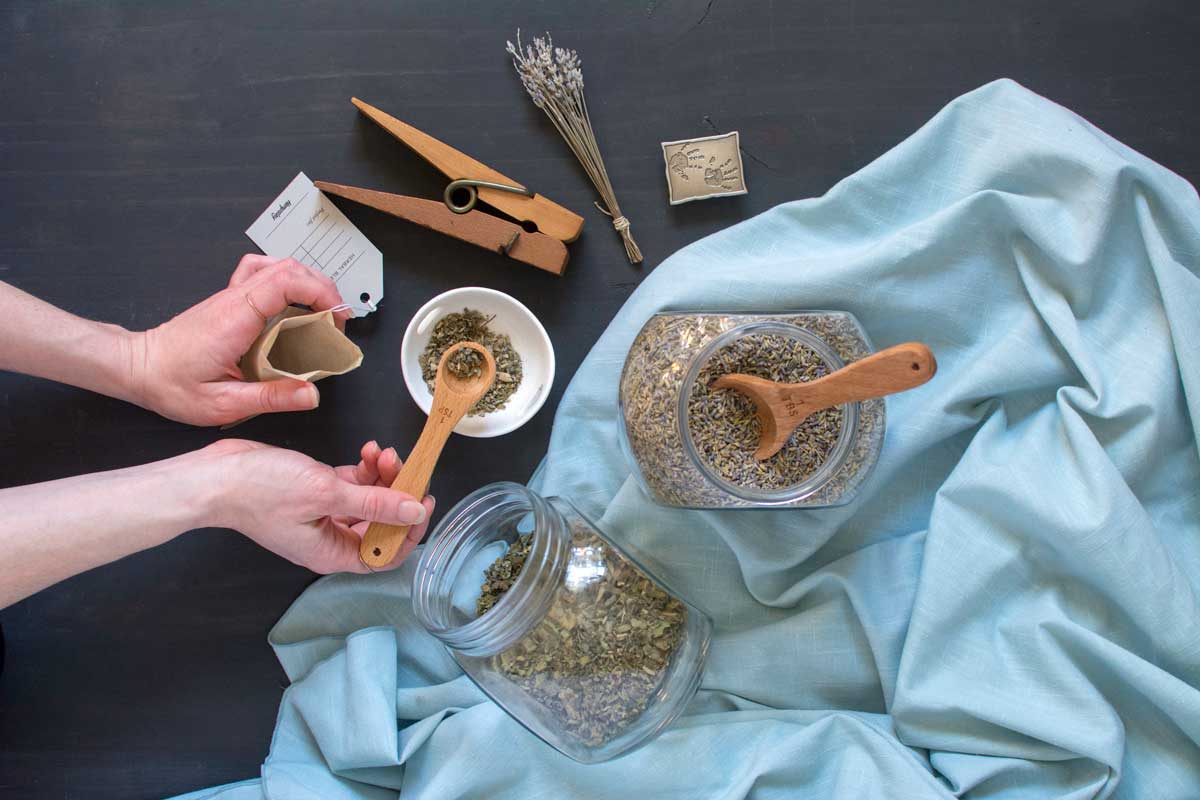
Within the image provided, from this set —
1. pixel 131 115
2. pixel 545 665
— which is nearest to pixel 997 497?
pixel 545 665

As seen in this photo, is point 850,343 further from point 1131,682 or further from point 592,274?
point 1131,682

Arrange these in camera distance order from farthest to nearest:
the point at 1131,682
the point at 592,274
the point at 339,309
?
the point at 592,274 → the point at 339,309 → the point at 1131,682

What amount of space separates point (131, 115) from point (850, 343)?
1053 mm

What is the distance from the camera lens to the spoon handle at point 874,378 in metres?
0.71

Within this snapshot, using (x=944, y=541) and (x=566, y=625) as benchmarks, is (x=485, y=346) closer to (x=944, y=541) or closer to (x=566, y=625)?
(x=566, y=625)

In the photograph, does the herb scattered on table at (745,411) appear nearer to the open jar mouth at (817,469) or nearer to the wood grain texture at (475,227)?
the open jar mouth at (817,469)

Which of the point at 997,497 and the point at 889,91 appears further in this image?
the point at 889,91

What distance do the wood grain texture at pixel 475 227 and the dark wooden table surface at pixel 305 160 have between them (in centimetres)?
4

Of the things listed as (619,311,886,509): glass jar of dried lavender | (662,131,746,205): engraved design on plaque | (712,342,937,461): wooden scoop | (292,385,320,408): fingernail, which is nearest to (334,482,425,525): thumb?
(292,385,320,408): fingernail

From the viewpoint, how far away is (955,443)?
3.53ft

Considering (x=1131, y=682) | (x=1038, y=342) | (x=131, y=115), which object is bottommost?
(x=1131, y=682)

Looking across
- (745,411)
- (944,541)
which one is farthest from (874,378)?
(944,541)

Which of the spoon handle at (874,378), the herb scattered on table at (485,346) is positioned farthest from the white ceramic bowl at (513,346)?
the spoon handle at (874,378)

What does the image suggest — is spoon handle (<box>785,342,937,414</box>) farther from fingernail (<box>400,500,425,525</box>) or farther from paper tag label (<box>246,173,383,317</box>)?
paper tag label (<box>246,173,383,317</box>)
